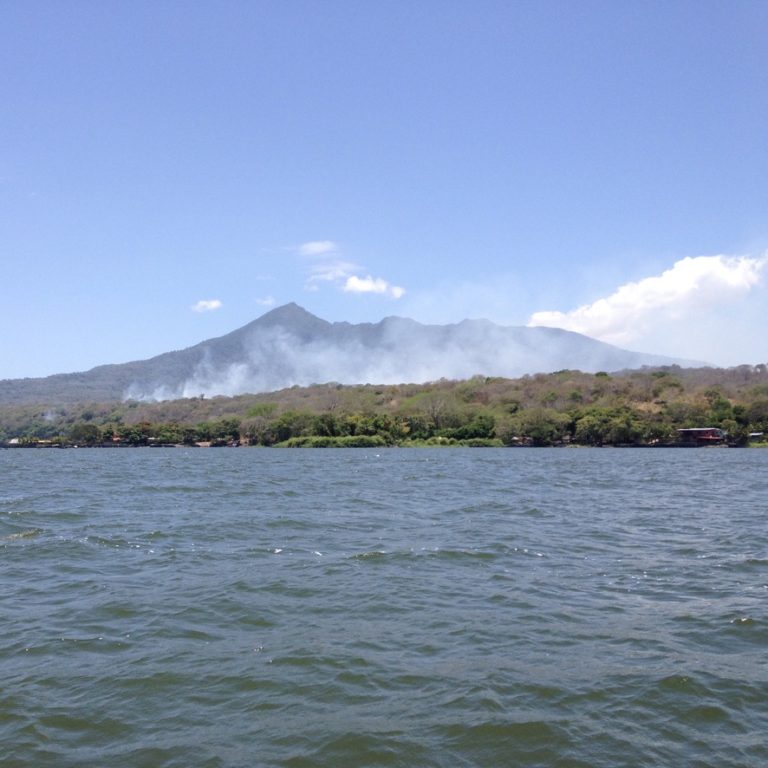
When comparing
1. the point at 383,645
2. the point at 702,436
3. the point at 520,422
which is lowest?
the point at 702,436

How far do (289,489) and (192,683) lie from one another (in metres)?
25.8

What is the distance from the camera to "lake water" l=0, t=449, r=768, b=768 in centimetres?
704

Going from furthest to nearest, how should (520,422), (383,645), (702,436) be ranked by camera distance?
(520,422), (702,436), (383,645)

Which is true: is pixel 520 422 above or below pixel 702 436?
above

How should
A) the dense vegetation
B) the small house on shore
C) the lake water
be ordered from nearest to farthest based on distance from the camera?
the lake water
the small house on shore
the dense vegetation

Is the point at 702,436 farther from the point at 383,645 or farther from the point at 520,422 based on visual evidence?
the point at 383,645

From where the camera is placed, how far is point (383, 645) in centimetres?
983

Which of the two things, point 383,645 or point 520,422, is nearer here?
point 383,645

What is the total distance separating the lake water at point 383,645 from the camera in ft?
23.1

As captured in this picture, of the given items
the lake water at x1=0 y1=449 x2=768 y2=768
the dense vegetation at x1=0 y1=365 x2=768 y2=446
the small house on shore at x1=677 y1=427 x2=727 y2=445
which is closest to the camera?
the lake water at x1=0 y1=449 x2=768 y2=768

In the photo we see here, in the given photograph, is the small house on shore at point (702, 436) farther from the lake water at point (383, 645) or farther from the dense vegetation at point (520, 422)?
the lake water at point (383, 645)

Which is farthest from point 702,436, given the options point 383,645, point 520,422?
point 383,645

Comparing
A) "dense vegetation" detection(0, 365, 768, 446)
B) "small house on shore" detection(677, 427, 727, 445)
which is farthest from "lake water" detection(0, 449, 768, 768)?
"small house on shore" detection(677, 427, 727, 445)

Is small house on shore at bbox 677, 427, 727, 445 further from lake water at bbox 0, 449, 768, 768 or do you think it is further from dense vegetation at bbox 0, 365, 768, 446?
lake water at bbox 0, 449, 768, 768
